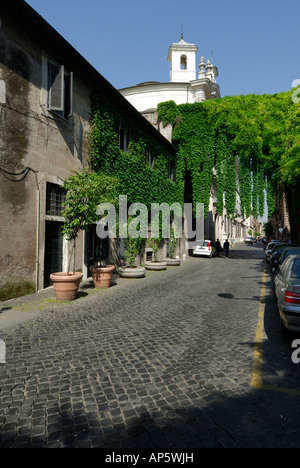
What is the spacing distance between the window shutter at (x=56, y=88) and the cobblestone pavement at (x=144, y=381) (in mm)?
7172

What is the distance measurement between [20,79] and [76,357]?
8716mm

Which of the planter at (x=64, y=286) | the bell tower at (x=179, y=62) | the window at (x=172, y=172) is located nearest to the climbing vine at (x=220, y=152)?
the window at (x=172, y=172)

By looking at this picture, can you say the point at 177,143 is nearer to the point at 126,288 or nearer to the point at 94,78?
the point at 94,78

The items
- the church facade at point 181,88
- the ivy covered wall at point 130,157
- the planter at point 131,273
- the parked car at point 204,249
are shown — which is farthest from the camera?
the church facade at point 181,88

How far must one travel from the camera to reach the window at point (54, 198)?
1036cm

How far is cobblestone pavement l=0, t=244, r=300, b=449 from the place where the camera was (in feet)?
9.11

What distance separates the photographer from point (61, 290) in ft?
27.6

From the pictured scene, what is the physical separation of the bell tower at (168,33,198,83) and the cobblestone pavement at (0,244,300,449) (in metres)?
40.9

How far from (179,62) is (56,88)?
121ft

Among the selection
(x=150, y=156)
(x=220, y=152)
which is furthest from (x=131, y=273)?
(x=220, y=152)

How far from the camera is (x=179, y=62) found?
133 ft

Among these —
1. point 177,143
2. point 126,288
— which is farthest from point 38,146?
point 177,143

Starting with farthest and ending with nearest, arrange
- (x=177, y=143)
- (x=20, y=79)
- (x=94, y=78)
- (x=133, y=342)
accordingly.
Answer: (x=177, y=143), (x=94, y=78), (x=20, y=79), (x=133, y=342)

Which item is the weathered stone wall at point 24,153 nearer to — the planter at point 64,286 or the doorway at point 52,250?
the doorway at point 52,250
